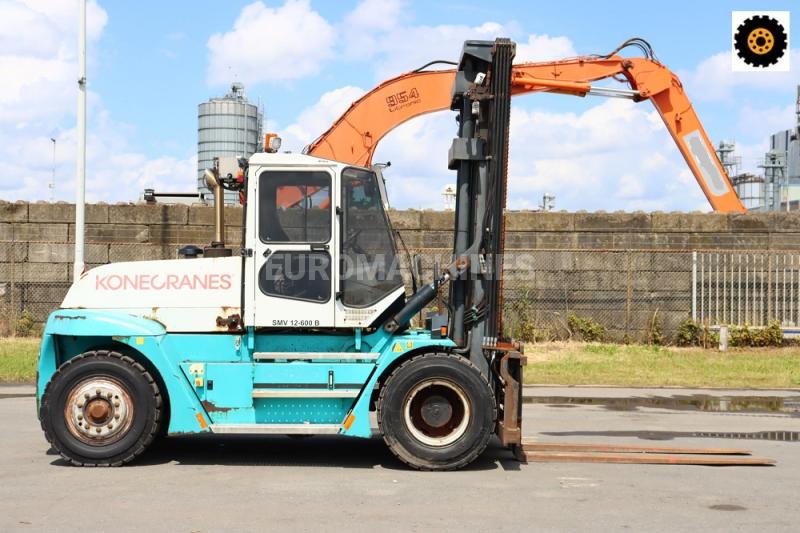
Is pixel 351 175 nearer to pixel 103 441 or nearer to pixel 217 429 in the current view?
pixel 217 429

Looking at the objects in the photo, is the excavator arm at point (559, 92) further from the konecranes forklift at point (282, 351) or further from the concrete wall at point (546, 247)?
the konecranes forklift at point (282, 351)

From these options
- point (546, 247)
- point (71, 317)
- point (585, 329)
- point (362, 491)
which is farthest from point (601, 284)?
point (71, 317)

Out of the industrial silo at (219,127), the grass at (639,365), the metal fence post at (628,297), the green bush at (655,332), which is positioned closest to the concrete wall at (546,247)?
the metal fence post at (628,297)

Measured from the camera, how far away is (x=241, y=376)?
28.3 ft

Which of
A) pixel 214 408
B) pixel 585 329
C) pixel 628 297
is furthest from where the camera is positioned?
pixel 628 297

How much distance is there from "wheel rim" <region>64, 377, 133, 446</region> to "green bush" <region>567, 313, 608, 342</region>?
1348 cm

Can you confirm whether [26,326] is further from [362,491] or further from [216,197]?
[362,491]

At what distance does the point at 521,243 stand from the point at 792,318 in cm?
624

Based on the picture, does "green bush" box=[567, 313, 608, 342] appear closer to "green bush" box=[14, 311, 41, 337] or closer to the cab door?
"green bush" box=[14, 311, 41, 337]

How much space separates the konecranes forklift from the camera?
336 inches

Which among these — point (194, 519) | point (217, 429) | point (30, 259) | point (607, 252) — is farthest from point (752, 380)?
point (30, 259)

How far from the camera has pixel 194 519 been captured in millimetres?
6703

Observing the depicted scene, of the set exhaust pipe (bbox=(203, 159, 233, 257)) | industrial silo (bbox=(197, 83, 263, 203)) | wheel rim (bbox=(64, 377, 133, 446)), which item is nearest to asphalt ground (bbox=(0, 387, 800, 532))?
wheel rim (bbox=(64, 377, 133, 446))

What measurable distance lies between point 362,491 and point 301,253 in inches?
89.0
